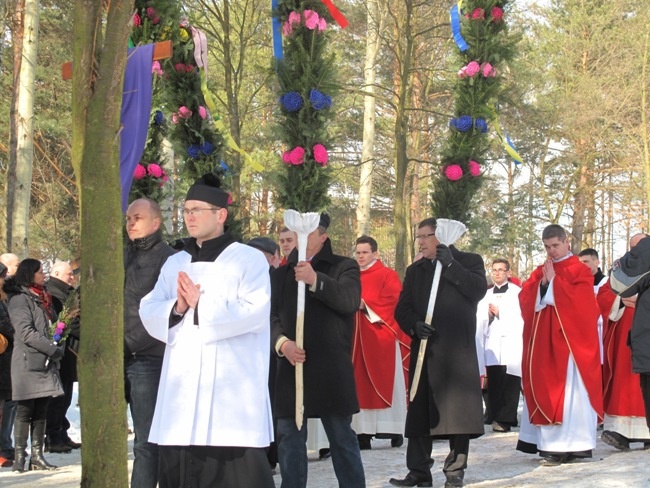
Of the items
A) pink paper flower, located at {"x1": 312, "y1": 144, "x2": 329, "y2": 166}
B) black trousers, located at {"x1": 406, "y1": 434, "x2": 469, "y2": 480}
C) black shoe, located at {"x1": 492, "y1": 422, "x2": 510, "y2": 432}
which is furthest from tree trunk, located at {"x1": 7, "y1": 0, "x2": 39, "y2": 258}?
black trousers, located at {"x1": 406, "y1": 434, "x2": 469, "y2": 480}

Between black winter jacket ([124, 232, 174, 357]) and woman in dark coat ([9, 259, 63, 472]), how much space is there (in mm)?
2473

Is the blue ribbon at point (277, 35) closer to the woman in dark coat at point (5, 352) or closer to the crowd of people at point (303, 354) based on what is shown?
the crowd of people at point (303, 354)

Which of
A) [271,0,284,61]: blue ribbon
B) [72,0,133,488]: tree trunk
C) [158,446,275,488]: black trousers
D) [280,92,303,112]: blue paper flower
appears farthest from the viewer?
[271,0,284,61]: blue ribbon

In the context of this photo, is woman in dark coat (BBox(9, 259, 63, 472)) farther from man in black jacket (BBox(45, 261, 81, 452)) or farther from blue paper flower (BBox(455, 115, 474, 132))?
blue paper flower (BBox(455, 115, 474, 132))

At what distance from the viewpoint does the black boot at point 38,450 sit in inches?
344

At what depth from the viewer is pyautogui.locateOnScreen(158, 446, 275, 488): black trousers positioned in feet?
16.6

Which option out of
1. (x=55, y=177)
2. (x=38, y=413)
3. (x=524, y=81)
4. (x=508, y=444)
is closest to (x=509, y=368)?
(x=508, y=444)

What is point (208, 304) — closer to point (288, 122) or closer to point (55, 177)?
point (288, 122)

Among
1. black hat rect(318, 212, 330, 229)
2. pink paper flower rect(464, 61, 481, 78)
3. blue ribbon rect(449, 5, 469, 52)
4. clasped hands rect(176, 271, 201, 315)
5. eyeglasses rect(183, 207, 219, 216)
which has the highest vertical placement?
blue ribbon rect(449, 5, 469, 52)

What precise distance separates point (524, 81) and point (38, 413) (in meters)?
23.8

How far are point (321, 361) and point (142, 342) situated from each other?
1.20m

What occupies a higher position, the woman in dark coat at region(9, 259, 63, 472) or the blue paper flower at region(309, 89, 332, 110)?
the blue paper flower at region(309, 89, 332, 110)

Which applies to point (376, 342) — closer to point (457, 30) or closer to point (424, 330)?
point (424, 330)

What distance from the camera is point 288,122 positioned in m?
9.53
